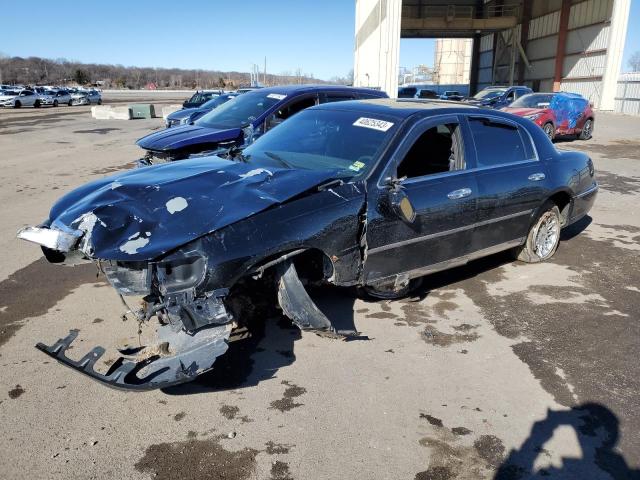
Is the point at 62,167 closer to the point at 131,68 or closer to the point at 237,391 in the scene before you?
the point at 237,391

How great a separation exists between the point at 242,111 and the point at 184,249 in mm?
5757

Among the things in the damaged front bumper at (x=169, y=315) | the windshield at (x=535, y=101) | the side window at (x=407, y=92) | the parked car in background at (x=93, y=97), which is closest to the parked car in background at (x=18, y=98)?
the parked car in background at (x=93, y=97)

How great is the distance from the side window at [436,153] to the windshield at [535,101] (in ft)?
44.8

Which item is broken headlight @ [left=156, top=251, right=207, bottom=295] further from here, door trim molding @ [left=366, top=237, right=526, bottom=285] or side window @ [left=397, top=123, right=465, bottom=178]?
side window @ [left=397, top=123, right=465, bottom=178]

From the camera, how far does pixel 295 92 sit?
809 centimetres

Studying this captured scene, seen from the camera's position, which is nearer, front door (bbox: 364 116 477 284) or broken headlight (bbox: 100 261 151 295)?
broken headlight (bbox: 100 261 151 295)

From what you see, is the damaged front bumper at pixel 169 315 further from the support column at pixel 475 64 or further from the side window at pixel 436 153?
the support column at pixel 475 64

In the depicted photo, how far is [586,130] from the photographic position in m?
17.6

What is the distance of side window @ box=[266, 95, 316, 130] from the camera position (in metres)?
7.84

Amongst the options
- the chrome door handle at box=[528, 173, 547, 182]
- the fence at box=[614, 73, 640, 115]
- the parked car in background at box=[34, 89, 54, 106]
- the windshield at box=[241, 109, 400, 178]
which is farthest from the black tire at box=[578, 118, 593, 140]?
the parked car in background at box=[34, 89, 54, 106]

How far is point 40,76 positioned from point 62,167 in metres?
115

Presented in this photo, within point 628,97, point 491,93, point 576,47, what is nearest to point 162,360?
point 491,93

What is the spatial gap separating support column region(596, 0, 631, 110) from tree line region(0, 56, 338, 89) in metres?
69.5

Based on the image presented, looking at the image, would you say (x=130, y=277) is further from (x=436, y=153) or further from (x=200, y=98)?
(x=200, y=98)
